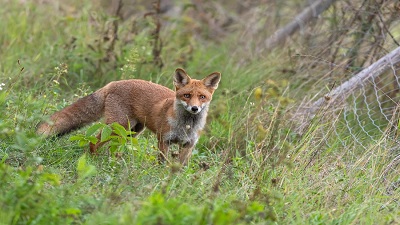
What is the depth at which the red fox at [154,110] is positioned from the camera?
6.46m

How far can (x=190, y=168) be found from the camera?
5.89m

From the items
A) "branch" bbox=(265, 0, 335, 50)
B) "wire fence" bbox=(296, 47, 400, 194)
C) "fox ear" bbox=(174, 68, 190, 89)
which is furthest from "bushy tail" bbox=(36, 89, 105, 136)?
"branch" bbox=(265, 0, 335, 50)

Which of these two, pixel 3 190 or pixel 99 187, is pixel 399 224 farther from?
pixel 3 190

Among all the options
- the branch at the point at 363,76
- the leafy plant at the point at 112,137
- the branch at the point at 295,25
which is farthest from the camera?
the branch at the point at 295,25

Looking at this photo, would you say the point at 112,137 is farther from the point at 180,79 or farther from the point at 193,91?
the point at 180,79

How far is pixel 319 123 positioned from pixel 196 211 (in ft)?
9.44

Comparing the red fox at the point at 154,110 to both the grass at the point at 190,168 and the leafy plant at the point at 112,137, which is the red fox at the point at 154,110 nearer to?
the grass at the point at 190,168

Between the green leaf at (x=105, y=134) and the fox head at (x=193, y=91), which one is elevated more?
the fox head at (x=193, y=91)

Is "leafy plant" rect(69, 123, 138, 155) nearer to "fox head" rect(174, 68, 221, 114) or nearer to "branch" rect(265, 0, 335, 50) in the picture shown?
"fox head" rect(174, 68, 221, 114)

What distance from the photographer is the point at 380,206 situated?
5215 mm

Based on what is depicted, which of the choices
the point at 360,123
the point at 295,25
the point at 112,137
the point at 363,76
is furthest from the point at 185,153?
the point at 295,25

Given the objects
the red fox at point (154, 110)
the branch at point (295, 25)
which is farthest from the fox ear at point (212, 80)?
the branch at point (295, 25)

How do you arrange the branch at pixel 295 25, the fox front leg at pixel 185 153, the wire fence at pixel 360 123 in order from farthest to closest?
Result: the branch at pixel 295 25
the fox front leg at pixel 185 153
the wire fence at pixel 360 123

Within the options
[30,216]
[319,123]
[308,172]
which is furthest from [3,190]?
[319,123]
